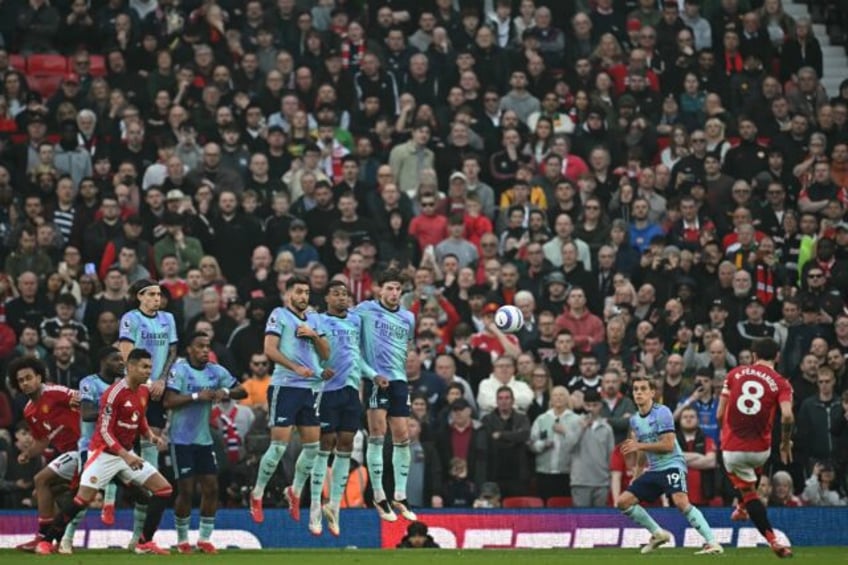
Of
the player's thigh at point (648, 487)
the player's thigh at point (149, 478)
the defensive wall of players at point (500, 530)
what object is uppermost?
the player's thigh at point (149, 478)

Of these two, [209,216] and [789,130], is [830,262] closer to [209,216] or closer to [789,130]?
[789,130]

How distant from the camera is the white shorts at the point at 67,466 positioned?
23.4m

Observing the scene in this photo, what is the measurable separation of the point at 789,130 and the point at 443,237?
23.9 feet

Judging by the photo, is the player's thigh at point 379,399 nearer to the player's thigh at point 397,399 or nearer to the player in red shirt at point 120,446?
the player's thigh at point 397,399

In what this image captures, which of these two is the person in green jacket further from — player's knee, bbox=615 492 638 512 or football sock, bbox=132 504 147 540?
player's knee, bbox=615 492 638 512

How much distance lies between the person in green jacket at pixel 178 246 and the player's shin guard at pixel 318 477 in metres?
7.02

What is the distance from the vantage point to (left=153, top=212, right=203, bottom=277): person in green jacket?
1182 inches

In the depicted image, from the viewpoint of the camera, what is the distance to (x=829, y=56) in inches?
1496

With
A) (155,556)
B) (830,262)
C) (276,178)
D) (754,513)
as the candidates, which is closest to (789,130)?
(830,262)

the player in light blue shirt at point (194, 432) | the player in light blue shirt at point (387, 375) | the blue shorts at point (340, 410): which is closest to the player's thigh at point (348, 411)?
the blue shorts at point (340, 410)

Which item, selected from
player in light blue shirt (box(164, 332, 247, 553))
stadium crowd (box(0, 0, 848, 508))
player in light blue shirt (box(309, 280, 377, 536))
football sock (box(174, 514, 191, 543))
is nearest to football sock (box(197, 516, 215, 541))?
player in light blue shirt (box(164, 332, 247, 553))

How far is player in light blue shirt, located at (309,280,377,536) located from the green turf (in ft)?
2.39

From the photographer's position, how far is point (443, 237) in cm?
3106

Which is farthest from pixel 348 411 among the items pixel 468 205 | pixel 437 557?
pixel 468 205
